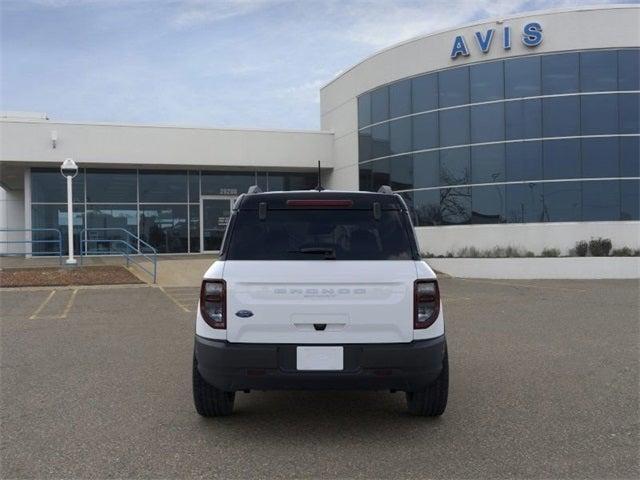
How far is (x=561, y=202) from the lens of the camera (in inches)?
771

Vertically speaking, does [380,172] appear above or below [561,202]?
above

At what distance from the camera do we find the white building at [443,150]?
63.8ft

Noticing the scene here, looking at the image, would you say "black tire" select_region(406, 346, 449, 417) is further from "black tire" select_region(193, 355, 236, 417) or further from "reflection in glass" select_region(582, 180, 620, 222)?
"reflection in glass" select_region(582, 180, 620, 222)

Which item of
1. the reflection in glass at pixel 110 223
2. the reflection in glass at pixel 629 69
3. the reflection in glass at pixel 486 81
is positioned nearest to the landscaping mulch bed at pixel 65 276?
the reflection in glass at pixel 110 223

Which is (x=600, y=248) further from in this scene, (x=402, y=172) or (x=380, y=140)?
(x=380, y=140)

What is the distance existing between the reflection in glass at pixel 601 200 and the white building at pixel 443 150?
36 mm

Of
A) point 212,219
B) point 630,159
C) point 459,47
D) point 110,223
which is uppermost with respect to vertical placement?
point 459,47

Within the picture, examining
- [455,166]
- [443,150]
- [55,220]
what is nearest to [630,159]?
[455,166]

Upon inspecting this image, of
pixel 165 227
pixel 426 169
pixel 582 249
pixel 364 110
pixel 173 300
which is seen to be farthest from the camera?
pixel 165 227

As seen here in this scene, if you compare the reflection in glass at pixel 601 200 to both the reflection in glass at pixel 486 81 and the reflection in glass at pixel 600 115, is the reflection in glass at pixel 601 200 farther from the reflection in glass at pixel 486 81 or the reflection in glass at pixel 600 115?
the reflection in glass at pixel 486 81

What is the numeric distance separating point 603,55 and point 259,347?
19.3 m

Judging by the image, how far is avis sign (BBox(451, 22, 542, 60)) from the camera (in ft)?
65.0

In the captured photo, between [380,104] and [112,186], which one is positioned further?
[112,186]

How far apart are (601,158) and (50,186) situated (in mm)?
20046
